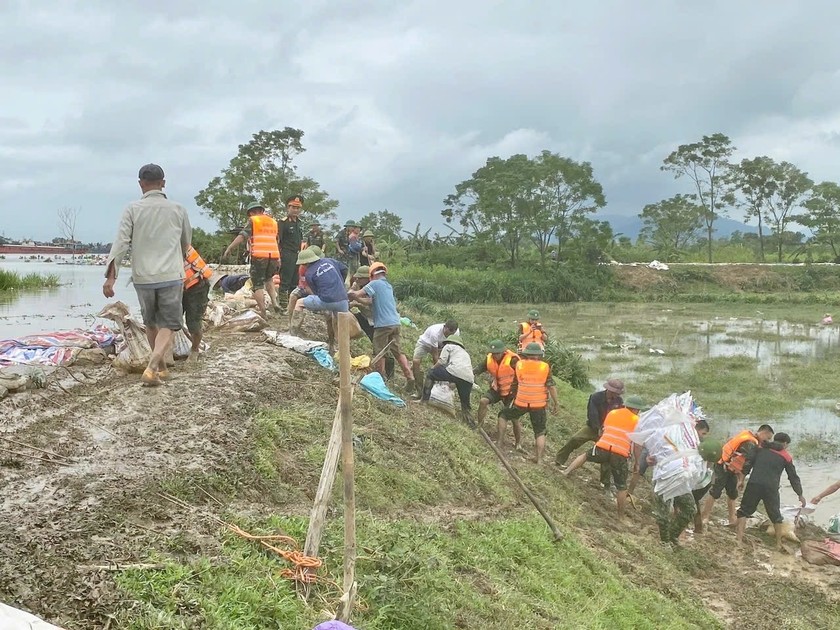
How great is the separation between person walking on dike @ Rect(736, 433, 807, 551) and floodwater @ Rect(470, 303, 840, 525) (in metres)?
1.51

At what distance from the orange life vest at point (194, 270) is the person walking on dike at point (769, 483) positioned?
646 cm

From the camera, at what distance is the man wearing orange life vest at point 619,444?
8406 millimetres

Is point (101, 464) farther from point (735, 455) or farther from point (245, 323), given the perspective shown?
point (735, 455)

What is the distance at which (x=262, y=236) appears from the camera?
363 inches

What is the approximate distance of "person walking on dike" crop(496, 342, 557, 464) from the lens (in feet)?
29.6

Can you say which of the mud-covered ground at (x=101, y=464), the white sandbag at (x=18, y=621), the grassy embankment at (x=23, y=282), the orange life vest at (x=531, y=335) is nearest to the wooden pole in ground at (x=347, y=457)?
the mud-covered ground at (x=101, y=464)

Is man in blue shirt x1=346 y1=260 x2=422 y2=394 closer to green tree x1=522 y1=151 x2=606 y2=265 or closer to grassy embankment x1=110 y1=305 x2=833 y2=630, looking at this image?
grassy embankment x1=110 y1=305 x2=833 y2=630

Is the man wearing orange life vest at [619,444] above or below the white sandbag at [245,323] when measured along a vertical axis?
below

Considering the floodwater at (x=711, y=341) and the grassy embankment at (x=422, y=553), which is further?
the floodwater at (x=711, y=341)

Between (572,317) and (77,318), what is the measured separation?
68.8ft

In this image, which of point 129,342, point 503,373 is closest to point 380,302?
point 503,373

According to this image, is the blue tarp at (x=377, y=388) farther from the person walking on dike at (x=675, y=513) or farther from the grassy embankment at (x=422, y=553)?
the person walking on dike at (x=675, y=513)

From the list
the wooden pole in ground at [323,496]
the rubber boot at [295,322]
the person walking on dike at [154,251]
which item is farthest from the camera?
the rubber boot at [295,322]

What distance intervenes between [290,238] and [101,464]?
20.5 ft
